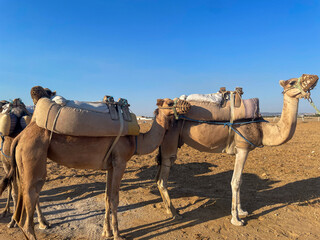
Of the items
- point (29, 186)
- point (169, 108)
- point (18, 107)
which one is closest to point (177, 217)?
point (169, 108)

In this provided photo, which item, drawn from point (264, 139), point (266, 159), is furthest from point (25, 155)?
point (266, 159)

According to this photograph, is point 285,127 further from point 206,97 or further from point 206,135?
point 206,97

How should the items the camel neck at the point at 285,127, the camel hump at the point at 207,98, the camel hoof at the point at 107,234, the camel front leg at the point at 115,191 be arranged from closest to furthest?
the camel front leg at the point at 115,191, the camel hoof at the point at 107,234, the camel neck at the point at 285,127, the camel hump at the point at 207,98

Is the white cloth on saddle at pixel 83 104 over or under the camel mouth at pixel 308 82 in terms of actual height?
under

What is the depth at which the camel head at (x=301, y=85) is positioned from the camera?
428 cm

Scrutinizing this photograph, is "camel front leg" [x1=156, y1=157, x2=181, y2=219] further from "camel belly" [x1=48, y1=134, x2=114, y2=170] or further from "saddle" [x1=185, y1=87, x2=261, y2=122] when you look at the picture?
"camel belly" [x1=48, y1=134, x2=114, y2=170]

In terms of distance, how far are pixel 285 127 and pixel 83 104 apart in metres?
4.19

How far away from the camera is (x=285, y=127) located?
4.64m

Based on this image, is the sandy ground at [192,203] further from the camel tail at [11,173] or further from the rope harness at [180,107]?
the rope harness at [180,107]

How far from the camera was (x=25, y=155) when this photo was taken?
318cm

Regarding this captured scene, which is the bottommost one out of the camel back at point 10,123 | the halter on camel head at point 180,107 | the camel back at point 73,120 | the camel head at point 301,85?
the camel back at point 10,123

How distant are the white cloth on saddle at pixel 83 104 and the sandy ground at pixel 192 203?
243 centimetres

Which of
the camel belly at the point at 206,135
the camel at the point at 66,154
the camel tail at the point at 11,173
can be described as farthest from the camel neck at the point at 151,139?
the camel tail at the point at 11,173

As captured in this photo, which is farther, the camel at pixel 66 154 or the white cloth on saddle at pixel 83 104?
the white cloth on saddle at pixel 83 104
